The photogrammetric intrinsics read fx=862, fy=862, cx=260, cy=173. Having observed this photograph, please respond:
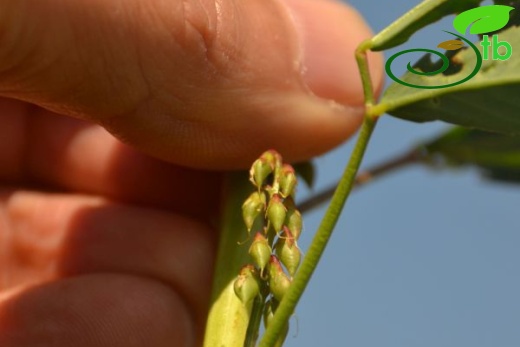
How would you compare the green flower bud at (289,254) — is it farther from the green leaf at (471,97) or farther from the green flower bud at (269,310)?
the green leaf at (471,97)

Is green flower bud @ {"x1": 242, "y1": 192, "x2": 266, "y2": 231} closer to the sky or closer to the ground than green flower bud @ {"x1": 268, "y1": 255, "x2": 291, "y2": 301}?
closer to the sky

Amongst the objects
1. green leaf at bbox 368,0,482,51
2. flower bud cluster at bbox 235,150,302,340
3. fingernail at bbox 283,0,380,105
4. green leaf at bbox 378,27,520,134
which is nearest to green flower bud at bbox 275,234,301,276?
flower bud cluster at bbox 235,150,302,340

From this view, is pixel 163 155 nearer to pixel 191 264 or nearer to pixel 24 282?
pixel 191 264


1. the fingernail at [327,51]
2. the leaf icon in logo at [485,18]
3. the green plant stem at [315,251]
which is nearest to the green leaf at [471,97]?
the leaf icon in logo at [485,18]

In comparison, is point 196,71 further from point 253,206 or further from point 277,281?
point 277,281

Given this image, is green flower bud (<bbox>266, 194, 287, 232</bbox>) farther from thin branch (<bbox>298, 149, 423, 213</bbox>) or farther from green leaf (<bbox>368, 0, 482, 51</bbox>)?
thin branch (<bbox>298, 149, 423, 213</bbox>)

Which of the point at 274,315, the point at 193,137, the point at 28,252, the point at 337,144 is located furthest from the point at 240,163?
the point at 28,252

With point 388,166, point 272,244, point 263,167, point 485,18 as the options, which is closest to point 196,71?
point 263,167
